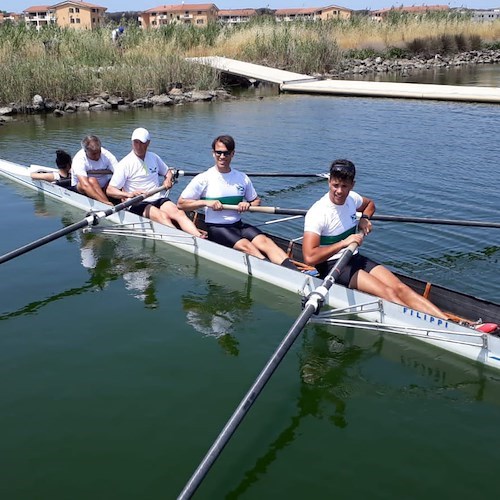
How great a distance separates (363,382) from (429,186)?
7853mm

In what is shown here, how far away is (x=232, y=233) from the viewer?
9.16m

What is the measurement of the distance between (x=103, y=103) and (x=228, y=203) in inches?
768

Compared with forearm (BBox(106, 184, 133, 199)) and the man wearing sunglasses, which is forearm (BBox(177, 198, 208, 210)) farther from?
forearm (BBox(106, 184, 133, 199))

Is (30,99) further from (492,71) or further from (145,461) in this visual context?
(492,71)

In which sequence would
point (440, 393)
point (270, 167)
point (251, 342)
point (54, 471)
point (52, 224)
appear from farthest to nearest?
A: point (270, 167)
point (52, 224)
point (251, 342)
point (440, 393)
point (54, 471)

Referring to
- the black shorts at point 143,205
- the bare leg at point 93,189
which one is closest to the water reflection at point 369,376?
the black shorts at point 143,205

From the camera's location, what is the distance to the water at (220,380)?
5.12 meters

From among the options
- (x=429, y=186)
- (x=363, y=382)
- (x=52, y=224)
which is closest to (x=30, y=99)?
(x=52, y=224)

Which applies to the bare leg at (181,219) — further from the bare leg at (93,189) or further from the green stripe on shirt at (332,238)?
the green stripe on shirt at (332,238)

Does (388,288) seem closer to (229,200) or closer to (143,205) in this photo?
(229,200)

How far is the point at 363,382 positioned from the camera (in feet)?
21.2

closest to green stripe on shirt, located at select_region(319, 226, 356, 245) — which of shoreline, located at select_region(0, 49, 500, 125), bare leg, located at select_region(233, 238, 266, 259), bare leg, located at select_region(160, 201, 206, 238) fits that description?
bare leg, located at select_region(233, 238, 266, 259)

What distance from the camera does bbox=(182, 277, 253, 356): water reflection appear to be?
755 centimetres

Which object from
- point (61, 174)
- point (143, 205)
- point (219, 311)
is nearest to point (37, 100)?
point (61, 174)
